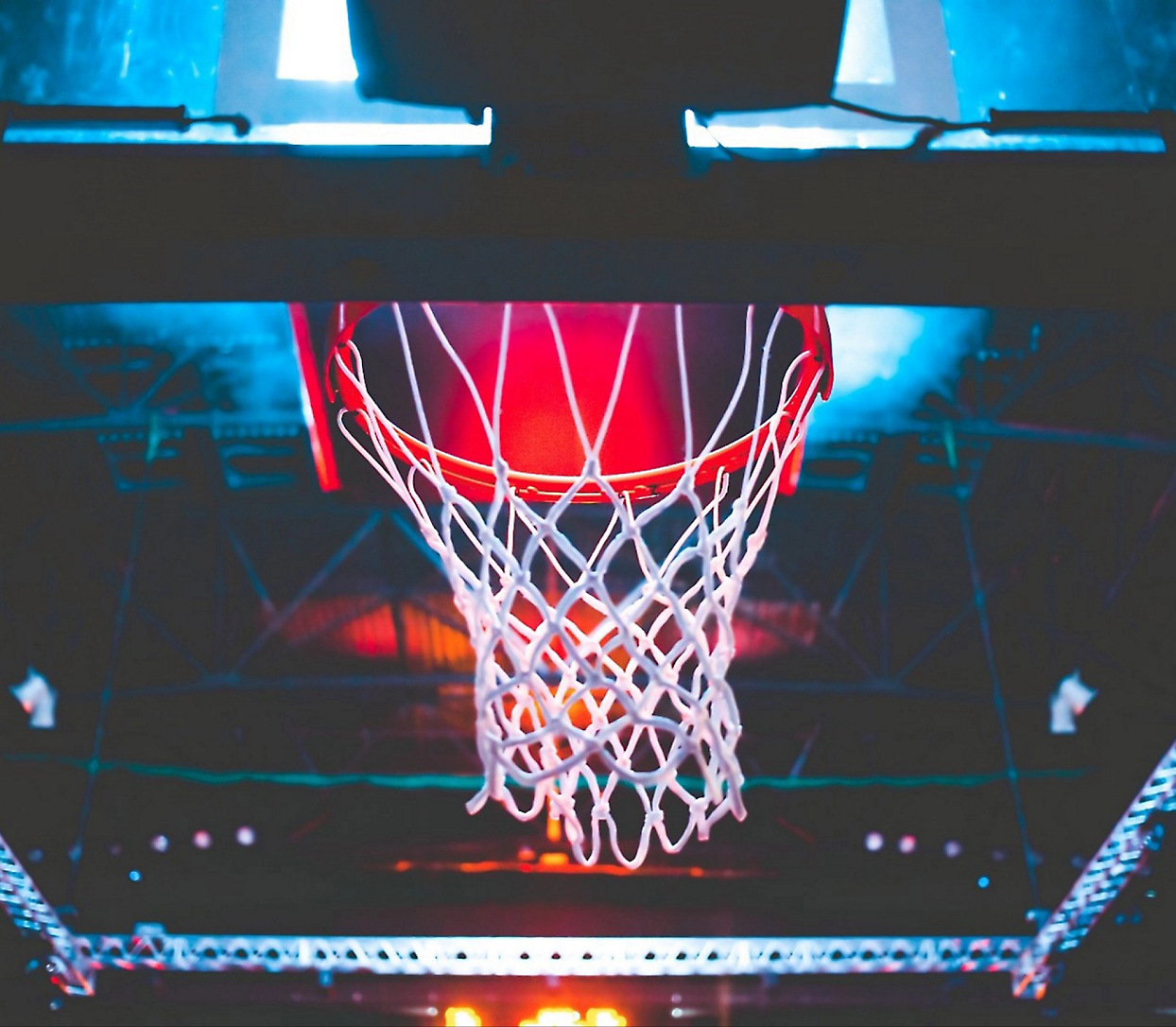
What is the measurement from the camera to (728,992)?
463cm

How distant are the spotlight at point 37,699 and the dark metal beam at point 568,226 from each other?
14.3ft

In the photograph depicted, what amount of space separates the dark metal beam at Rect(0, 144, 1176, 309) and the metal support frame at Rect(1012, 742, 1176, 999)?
3.50 metres

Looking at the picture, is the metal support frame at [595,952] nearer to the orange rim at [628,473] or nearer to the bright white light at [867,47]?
the orange rim at [628,473]

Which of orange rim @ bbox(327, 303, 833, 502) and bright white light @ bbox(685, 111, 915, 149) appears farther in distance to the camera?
orange rim @ bbox(327, 303, 833, 502)

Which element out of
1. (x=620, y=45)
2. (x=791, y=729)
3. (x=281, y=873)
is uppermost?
(x=620, y=45)

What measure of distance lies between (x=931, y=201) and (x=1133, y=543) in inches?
137

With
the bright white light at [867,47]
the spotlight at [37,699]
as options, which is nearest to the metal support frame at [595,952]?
the spotlight at [37,699]

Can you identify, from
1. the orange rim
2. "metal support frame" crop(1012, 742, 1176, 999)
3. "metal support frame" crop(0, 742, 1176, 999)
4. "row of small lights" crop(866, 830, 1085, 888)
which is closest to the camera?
the orange rim

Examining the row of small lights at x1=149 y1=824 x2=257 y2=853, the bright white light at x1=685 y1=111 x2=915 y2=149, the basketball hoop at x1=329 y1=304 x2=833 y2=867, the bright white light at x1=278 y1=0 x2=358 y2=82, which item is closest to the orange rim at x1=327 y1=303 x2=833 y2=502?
the basketball hoop at x1=329 y1=304 x2=833 y2=867

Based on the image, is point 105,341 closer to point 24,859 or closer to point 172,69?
point 172,69

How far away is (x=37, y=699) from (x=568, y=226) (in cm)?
493

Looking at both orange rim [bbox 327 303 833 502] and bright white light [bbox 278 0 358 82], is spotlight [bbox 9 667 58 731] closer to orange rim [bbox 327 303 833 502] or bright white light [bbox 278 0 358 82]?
orange rim [bbox 327 303 833 502]

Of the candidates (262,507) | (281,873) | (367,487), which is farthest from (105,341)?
(281,873)

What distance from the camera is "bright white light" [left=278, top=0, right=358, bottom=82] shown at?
56.5 inches
